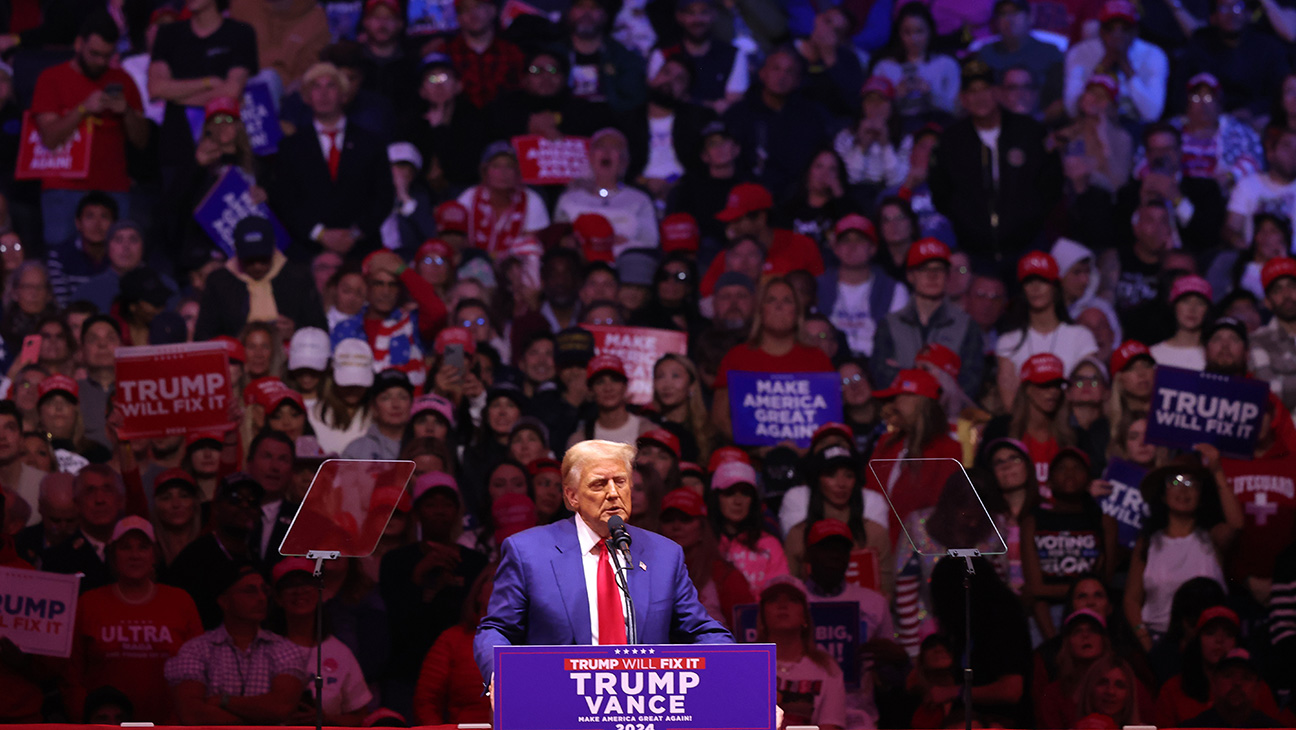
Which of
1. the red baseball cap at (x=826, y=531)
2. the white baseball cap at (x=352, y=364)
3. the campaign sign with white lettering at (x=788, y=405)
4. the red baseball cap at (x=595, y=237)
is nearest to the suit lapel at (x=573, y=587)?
the red baseball cap at (x=826, y=531)

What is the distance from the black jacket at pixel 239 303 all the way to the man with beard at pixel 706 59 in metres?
3.43

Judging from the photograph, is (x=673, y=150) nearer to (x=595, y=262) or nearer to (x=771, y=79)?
(x=771, y=79)

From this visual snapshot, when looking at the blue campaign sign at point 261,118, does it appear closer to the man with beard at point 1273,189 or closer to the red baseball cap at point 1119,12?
the red baseball cap at point 1119,12

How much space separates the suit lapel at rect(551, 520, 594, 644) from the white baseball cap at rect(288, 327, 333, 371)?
5041 mm

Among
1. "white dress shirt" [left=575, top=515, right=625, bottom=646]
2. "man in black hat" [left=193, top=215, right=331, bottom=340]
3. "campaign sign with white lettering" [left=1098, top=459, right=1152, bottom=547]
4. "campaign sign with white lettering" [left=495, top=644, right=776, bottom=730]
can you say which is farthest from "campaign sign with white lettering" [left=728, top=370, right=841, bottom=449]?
"campaign sign with white lettering" [left=495, top=644, right=776, bottom=730]

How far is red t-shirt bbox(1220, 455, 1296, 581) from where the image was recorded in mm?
8062

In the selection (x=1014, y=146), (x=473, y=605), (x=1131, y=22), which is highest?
(x=1131, y=22)

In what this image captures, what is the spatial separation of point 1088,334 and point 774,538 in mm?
2639

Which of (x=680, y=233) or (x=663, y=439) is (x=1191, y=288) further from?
(x=663, y=439)

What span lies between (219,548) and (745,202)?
Answer: 4.21m

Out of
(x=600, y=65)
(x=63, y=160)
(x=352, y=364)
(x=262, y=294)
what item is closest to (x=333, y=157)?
(x=262, y=294)

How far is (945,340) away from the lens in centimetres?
927

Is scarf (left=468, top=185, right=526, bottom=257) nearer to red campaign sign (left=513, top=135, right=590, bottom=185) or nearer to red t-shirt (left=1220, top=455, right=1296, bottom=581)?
red campaign sign (left=513, top=135, right=590, bottom=185)

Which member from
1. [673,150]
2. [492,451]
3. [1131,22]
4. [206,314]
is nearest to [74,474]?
[206,314]
